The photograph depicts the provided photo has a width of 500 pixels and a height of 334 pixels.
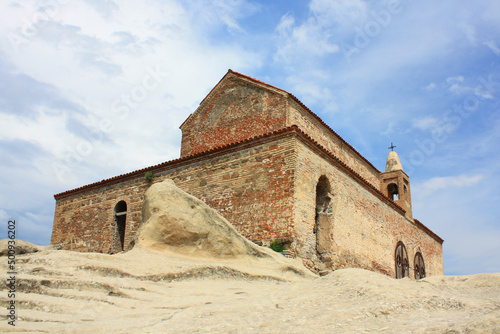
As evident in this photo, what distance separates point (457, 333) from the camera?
342 centimetres

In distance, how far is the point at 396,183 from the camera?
23.3m

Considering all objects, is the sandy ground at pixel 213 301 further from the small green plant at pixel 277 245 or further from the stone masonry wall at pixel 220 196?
the small green plant at pixel 277 245

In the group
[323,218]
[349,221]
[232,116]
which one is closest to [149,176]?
[232,116]

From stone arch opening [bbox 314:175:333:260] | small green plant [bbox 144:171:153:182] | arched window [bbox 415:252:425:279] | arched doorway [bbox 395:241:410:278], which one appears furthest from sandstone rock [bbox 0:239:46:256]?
arched window [bbox 415:252:425:279]

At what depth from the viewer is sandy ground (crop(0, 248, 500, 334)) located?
4.37 m

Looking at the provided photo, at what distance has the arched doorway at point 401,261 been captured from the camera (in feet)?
59.9

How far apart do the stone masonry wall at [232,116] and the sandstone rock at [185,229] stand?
7.09m

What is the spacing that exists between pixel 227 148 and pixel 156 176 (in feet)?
11.6

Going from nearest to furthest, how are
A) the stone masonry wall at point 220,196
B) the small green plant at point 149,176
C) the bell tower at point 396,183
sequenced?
the stone masonry wall at point 220,196, the small green plant at point 149,176, the bell tower at point 396,183

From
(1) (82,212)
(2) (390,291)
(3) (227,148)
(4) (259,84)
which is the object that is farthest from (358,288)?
(1) (82,212)

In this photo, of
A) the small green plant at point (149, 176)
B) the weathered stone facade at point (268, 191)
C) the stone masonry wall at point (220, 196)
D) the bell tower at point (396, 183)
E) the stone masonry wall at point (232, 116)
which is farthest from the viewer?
the bell tower at point (396, 183)

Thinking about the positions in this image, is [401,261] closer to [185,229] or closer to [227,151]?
[227,151]

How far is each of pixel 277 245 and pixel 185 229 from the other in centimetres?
323

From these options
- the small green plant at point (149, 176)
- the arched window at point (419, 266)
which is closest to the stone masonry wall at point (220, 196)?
the small green plant at point (149, 176)
